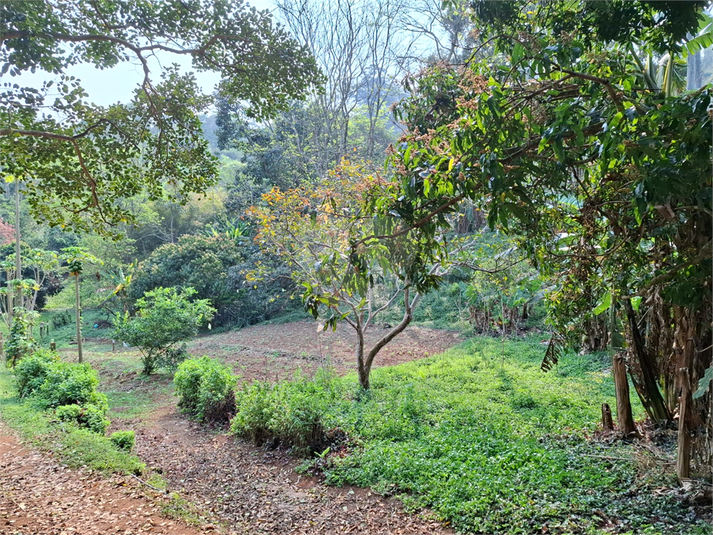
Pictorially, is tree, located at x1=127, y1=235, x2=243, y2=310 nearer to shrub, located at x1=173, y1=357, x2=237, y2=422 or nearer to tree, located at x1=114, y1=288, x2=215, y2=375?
tree, located at x1=114, y1=288, x2=215, y2=375

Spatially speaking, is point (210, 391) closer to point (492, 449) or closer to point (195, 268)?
point (492, 449)

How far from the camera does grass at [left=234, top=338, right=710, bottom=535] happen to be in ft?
8.18

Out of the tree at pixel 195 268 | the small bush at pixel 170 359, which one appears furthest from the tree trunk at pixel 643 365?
the tree at pixel 195 268

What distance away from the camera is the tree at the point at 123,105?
2801mm

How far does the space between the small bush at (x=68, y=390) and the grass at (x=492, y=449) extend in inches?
72.4

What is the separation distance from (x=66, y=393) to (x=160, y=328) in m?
2.57

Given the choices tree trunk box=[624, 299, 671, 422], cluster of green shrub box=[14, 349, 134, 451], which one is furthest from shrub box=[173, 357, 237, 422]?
tree trunk box=[624, 299, 671, 422]

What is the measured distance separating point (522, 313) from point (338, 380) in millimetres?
4686

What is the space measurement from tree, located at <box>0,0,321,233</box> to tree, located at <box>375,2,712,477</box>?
1.18 meters

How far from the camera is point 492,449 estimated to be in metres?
3.53

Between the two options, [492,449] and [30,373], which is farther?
[30,373]

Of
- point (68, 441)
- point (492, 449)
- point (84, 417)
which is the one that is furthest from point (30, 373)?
point (492, 449)

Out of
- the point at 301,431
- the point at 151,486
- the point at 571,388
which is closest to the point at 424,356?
the point at 571,388

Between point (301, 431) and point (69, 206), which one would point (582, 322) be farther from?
point (69, 206)
